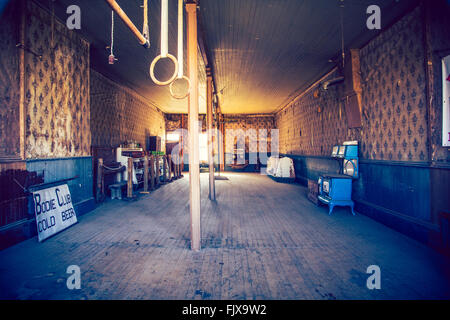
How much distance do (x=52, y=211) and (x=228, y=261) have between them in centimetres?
314

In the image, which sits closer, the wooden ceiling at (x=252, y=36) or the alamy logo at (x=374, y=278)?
the alamy logo at (x=374, y=278)

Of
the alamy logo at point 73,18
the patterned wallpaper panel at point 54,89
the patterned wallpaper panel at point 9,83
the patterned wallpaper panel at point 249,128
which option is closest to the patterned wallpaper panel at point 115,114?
the patterned wallpaper panel at point 54,89

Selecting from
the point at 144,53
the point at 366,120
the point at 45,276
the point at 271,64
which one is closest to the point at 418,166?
the point at 366,120

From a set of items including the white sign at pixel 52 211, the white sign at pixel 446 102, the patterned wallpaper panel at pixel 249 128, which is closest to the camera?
the white sign at pixel 446 102

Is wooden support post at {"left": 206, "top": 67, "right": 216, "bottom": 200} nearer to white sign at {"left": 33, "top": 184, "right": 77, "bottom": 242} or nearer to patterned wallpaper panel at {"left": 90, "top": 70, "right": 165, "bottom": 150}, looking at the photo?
white sign at {"left": 33, "top": 184, "right": 77, "bottom": 242}

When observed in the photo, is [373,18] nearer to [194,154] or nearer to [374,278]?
[194,154]

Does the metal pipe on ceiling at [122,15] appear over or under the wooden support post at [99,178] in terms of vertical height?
over

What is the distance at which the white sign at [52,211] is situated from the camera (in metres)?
3.15

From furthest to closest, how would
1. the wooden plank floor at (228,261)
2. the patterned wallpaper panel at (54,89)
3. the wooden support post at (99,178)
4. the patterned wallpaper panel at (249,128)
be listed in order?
the patterned wallpaper panel at (249,128) → the wooden support post at (99,178) → the patterned wallpaper panel at (54,89) → the wooden plank floor at (228,261)

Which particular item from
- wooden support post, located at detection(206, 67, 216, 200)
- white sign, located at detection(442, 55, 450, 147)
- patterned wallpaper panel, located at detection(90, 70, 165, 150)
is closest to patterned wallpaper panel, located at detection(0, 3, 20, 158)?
patterned wallpaper panel, located at detection(90, 70, 165, 150)

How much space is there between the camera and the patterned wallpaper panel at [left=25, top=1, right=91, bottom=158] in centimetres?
342

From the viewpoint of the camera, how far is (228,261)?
2480 mm

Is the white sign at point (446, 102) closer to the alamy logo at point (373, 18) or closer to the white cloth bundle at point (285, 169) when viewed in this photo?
the alamy logo at point (373, 18)

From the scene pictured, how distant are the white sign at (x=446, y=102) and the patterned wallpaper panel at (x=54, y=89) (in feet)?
20.8
